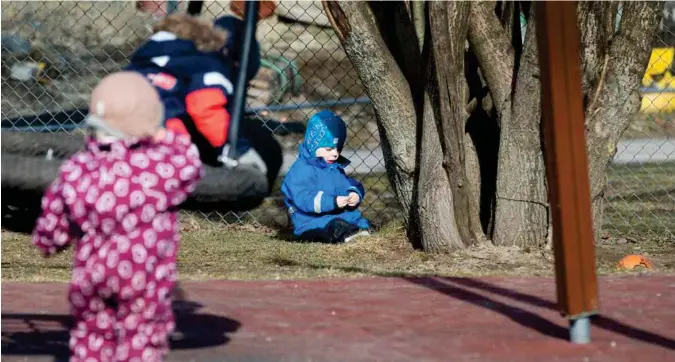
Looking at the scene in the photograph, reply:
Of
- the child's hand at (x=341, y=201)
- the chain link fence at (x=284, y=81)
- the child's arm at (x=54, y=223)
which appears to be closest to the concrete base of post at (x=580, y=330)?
the child's arm at (x=54, y=223)

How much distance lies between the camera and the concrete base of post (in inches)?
195

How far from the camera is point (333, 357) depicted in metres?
4.84

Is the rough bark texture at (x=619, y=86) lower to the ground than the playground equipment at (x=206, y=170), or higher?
higher

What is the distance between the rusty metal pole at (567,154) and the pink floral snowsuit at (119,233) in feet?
5.32

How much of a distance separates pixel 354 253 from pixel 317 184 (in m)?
0.64

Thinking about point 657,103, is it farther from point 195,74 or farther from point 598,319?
point 195,74

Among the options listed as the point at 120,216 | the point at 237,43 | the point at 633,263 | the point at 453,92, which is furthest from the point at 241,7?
the point at 633,263

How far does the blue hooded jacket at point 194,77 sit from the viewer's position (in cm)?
416

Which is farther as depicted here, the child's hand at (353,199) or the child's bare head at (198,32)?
the child's hand at (353,199)

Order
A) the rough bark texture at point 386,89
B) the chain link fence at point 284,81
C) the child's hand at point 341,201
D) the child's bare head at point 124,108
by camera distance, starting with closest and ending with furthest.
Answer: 1. the child's bare head at point 124,108
2. the rough bark texture at point 386,89
3. the child's hand at point 341,201
4. the chain link fence at point 284,81

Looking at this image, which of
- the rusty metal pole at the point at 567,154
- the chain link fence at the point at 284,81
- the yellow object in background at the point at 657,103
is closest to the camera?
the rusty metal pole at the point at 567,154

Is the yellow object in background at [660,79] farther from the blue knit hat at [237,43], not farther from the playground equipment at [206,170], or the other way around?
the playground equipment at [206,170]

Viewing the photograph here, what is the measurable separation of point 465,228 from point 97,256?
14.1ft

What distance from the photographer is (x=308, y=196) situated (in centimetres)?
842
